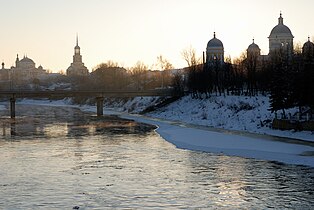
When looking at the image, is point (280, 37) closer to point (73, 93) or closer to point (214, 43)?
point (214, 43)

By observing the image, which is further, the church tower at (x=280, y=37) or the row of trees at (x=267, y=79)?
the church tower at (x=280, y=37)

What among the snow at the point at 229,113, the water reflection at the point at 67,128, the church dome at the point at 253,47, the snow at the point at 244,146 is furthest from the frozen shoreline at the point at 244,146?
the church dome at the point at 253,47

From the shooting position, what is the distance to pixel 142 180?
2266cm

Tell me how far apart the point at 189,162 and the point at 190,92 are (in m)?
61.4

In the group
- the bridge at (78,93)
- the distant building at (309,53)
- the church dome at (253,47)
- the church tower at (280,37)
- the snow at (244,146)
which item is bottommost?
the snow at (244,146)

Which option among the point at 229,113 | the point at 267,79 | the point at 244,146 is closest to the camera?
the point at 244,146

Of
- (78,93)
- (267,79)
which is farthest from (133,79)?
(267,79)

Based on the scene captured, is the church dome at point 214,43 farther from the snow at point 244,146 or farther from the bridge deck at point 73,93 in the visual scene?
the snow at point 244,146

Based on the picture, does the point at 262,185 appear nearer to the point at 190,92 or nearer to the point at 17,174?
the point at 17,174

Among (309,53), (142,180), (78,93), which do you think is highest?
(309,53)

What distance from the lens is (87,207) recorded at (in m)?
17.5

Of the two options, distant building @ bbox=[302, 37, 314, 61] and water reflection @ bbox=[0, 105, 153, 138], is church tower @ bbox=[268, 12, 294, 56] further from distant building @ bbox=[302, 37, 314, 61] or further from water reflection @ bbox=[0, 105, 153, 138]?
water reflection @ bbox=[0, 105, 153, 138]

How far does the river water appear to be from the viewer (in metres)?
18.3

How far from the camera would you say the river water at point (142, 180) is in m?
18.3
